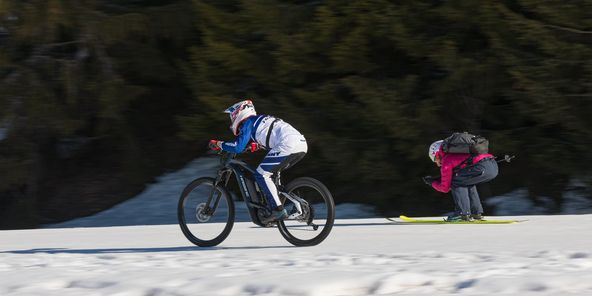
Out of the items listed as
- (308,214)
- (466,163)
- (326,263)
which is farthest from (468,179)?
(326,263)

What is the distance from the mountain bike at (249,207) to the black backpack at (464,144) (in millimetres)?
2780

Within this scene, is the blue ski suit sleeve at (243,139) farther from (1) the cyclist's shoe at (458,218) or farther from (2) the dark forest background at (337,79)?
(2) the dark forest background at (337,79)

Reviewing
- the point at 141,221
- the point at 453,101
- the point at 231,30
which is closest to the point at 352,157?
the point at 453,101

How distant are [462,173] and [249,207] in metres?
3.43

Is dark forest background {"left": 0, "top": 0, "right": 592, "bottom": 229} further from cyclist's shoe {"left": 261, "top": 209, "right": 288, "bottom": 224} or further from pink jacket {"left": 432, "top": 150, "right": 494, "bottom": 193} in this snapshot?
cyclist's shoe {"left": 261, "top": 209, "right": 288, "bottom": 224}

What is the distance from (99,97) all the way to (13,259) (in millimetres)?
9477

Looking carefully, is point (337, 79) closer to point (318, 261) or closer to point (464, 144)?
point (464, 144)

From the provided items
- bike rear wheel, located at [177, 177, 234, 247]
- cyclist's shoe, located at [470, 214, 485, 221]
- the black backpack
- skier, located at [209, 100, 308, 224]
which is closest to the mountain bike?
bike rear wheel, located at [177, 177, 234, 247]

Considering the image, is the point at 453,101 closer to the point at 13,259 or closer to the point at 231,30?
the point at 231,30

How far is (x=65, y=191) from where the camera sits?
71.3 feet

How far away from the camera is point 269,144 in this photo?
396 inches

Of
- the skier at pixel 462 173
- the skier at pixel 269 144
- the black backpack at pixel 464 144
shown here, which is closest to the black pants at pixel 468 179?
the skier at pixel 462 173

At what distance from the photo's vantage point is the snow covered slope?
723 centimetres

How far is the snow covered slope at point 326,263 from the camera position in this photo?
Result: 23.7 ft
